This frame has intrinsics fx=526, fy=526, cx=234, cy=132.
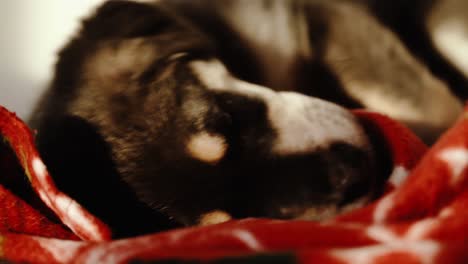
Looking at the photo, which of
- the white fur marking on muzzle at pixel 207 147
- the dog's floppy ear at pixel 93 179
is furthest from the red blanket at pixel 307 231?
the white fur marking on muzzle at pixel 207 147

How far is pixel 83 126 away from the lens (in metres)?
0.75

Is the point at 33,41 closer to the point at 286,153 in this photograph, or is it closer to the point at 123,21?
the point at 123,21

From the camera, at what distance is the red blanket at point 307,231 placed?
404mm

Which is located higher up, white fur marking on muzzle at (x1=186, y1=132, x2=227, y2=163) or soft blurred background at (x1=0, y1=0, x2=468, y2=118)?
soft blurred background at (x1=0, y1=0, x2=468, y2=118)

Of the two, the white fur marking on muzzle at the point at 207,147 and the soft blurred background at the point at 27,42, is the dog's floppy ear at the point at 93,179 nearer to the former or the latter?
the white fur marking on muzzle at the point at 207,147

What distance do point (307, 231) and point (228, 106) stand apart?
28 cm

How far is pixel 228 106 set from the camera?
0.72m

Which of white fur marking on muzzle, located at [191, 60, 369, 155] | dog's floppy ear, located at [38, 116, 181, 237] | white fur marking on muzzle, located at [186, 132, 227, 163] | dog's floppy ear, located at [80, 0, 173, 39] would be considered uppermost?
dog's floppy ear, located at [80, 0, 173, 39]

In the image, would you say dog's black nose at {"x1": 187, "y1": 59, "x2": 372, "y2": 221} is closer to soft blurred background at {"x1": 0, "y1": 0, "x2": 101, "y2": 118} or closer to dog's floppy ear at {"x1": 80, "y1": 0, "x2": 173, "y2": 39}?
dog's floppy ear at {"x1": 80, "y1": 0, "x2": 173, "y2": 39}

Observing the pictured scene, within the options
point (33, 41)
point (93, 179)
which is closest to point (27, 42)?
point (33, 41)

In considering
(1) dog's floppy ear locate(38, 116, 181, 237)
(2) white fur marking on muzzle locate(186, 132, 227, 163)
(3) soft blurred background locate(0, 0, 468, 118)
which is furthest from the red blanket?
(3) soft blurred background locate(0, 0, 468, 118)

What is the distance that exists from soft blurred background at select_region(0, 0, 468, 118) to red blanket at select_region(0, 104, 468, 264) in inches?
9.3

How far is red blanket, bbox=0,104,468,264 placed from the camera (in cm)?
40

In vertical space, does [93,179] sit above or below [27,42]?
below
